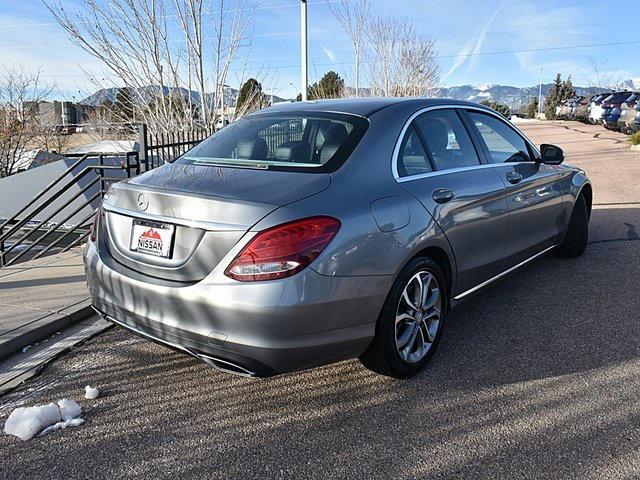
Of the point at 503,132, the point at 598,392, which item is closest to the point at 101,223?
the point at 598,392

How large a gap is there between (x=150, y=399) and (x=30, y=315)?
1.68m

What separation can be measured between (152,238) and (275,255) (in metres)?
0.71

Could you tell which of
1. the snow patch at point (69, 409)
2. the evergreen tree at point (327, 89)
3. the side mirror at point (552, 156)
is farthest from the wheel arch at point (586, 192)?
the evergreen tree at point (327, 89)

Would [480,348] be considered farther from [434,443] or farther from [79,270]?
[79,270]

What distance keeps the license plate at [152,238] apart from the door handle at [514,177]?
2.67 metres

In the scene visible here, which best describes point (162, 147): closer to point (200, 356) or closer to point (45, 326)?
point (45, 326)

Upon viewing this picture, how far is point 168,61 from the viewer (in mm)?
10484

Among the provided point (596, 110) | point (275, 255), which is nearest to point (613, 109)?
point (596, 110)

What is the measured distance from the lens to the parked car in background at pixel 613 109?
22.9 metres

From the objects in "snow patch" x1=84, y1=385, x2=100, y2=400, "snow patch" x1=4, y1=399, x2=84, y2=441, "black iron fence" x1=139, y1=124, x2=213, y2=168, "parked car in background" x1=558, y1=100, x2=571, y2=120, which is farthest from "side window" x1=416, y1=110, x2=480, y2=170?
"parked car in background" x1=558, y1=100, x2=571, y2=120

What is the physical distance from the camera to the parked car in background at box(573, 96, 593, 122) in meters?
33.3

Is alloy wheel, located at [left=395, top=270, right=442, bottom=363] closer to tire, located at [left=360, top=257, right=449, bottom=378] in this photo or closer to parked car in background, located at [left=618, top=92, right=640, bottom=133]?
tire, located at [left=360, top=257, right=449, bottom=378]

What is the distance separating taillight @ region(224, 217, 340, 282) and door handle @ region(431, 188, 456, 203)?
43.2 inches

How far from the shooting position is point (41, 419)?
2711 mm
